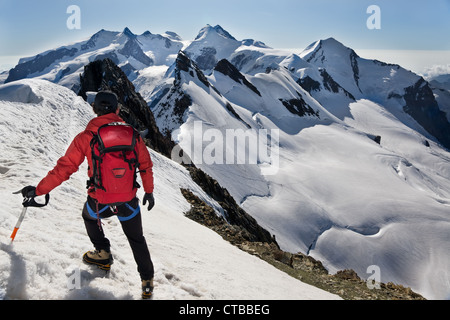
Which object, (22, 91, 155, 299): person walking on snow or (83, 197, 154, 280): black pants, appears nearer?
(22, 91, 155, 299): person walking on snow

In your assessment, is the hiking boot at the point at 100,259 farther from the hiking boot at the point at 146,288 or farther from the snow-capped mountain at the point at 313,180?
the snow-capped mountain at the point at 313,180

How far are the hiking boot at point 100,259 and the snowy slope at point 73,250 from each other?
0.11m

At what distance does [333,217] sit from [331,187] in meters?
9.33

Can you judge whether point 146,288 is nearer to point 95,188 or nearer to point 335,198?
point 95,188

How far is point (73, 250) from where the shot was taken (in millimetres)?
4582

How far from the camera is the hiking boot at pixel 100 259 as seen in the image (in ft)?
14.2

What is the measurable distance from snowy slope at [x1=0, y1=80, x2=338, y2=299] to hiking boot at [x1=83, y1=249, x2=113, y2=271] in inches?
4.2

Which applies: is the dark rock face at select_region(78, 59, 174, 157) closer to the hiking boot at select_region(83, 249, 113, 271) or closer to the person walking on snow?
the hiking boot at select_region(83, 249, 113, 271)

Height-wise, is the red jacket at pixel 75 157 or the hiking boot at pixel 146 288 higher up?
the red jacket at pixel 75 157

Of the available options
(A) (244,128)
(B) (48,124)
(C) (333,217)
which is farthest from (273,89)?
(B) (48,124)

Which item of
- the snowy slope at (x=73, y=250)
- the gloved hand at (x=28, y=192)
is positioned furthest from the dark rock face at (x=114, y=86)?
the gloved hand at (x=28, y=192)

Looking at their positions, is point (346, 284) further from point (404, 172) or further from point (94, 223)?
point (404, 172)

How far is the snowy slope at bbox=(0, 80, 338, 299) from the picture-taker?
370cm

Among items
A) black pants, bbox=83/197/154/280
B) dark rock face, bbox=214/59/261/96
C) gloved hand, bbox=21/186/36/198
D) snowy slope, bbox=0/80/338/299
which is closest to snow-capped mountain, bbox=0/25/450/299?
dark rock face, bbox=214/59/261/96
